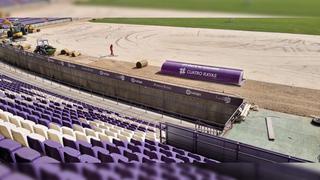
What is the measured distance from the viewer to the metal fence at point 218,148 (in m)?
9.43

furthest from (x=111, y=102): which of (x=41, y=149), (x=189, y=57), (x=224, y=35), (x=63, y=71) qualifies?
(x=224, y=35)

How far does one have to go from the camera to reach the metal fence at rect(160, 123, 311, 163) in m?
9.43

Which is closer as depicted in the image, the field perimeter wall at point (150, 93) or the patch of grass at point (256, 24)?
the field perimeter wall at point (150, 93)

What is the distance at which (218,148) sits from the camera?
10.9 metres

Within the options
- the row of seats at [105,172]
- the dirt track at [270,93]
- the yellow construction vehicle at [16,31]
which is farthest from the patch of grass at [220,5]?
the yellow construction vehicle at [16,31]

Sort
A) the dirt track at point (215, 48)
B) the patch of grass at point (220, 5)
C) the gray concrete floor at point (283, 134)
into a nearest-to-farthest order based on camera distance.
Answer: the patch of grass at point (220, 5), the gray concrete floor at point (283, 134), the dirt track at point (215, 48)

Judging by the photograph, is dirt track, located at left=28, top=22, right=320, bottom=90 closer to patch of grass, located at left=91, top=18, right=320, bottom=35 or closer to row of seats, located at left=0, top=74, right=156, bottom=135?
patch of grass, located at left=91, top=18, right=320, bottom=35

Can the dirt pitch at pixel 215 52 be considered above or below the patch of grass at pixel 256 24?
below

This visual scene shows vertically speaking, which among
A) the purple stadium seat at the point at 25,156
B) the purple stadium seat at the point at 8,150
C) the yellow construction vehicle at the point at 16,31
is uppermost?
the yellow construction vehicle at the point at 16,31

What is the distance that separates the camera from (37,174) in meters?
2.69

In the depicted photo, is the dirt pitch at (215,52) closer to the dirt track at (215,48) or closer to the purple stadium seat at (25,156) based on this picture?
the dirt track at (215,48)

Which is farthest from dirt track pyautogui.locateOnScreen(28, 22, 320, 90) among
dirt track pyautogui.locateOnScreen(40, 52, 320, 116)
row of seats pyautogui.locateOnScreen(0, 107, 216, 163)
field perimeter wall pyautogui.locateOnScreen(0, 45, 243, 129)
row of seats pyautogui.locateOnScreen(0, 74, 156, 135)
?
row of seats pyautogui.locateOnScreen(0, 107, 216, 163)

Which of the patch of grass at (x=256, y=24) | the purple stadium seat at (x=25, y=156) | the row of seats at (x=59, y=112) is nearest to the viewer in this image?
the purple stadium seat at (x=25, y=156)

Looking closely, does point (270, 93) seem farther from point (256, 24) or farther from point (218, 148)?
point (256, 24)
